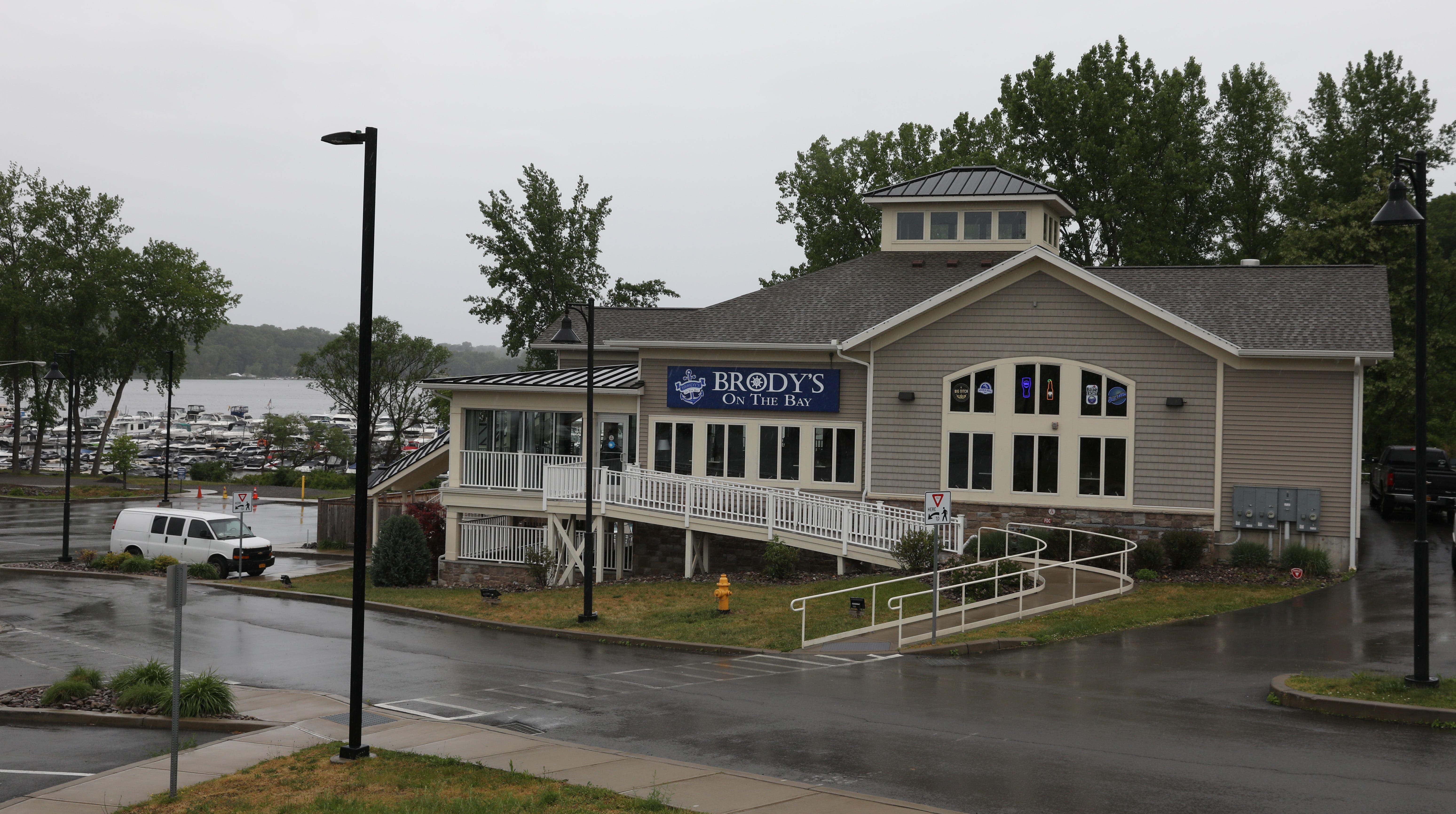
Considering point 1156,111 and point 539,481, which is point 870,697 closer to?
point 539,481

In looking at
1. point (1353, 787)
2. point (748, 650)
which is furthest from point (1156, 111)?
point (1353, 787)

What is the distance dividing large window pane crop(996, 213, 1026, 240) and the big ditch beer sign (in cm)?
856

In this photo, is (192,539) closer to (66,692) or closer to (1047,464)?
(66,692)

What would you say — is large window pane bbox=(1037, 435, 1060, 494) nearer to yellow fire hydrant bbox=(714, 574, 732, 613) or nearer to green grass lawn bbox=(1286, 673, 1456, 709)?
yellow fire hydrant bbox=(714, 574, 732, 613)

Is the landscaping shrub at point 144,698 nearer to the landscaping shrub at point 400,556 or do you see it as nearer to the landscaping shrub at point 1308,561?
the landscaping shrub at point 400,556

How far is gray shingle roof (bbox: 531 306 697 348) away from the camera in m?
37.2

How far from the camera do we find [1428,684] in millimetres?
13945

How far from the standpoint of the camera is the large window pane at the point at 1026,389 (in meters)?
27.6

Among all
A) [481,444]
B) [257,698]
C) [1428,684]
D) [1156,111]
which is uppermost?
[1156,111]

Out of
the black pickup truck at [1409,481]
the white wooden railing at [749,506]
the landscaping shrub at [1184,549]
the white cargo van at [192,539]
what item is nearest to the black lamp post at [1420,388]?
the landscaping shrub at [1184,549]

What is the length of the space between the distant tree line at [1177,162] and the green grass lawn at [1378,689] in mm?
33608

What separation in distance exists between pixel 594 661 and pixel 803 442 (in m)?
12.1

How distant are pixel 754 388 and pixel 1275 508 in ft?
41.0

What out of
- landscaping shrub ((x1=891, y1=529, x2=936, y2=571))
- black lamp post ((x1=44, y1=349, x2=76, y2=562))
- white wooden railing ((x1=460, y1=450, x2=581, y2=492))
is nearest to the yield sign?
landscaping shrub ((x1=891, y1=529, x2=936, y2=571))
